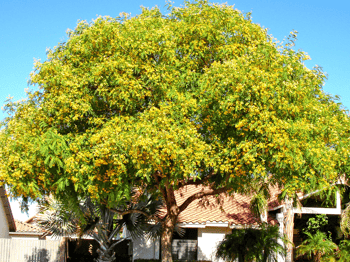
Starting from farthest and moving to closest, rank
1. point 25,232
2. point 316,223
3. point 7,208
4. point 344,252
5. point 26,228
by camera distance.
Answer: point 26,228 < point 25,232 < point 7,208 < point 316,223 < point 344,252

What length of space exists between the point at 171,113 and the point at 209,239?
14.2m

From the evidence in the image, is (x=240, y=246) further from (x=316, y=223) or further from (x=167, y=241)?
→ (x=316, y=223)

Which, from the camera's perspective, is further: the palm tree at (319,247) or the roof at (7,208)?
the roof at (7,208)

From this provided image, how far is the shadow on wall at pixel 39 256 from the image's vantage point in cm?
2464

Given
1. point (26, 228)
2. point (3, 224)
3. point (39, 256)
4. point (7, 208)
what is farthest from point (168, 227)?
point (26, 228)

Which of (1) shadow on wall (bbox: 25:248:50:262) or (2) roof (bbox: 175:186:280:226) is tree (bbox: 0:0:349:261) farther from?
(1) shadow on wall (bbox: 25:248:50:262)

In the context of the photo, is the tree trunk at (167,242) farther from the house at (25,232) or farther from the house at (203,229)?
the house at (25,232)

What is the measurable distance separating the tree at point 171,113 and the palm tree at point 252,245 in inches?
218

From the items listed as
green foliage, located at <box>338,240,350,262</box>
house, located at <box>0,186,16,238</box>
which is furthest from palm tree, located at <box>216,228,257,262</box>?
house, located at <box>0,186,16,238</box>

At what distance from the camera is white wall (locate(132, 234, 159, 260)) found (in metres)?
26.2

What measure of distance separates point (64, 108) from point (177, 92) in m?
3.68

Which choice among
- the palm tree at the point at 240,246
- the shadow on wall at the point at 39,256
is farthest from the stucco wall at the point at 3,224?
the palm tree at the point at 240,246

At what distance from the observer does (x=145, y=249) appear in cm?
2628

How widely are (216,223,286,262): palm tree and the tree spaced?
18.2 feet
